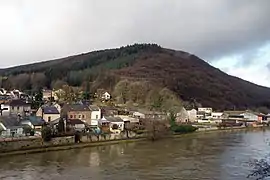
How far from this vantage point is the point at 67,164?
1702 centimetres

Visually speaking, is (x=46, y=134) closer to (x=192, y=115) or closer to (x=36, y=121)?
(x=36, y=121)

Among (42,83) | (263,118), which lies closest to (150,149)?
(263,118)

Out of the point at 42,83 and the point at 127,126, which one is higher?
the point at 42,83

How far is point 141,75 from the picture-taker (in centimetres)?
7388

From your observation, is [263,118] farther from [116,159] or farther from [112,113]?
[116,159]

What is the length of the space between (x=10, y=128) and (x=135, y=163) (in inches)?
315

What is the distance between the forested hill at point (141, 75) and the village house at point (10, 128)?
33309 millimetres

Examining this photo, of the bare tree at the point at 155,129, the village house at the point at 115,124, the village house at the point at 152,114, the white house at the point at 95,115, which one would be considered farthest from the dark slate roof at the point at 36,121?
the village house at the point at 152,114

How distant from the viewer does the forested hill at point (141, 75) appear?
63.4m

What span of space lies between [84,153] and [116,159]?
2.80 meters

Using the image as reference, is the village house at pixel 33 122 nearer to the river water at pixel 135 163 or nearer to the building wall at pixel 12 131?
the building wall at pixel 12 131

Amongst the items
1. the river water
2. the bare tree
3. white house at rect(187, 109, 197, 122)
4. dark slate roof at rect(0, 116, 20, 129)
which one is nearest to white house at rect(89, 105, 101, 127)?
the bare tree

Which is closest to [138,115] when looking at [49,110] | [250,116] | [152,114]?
[152,114]

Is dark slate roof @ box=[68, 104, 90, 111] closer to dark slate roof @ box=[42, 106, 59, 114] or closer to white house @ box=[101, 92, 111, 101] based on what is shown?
dark slate roof @ box=[42, 106, 59, 114]
